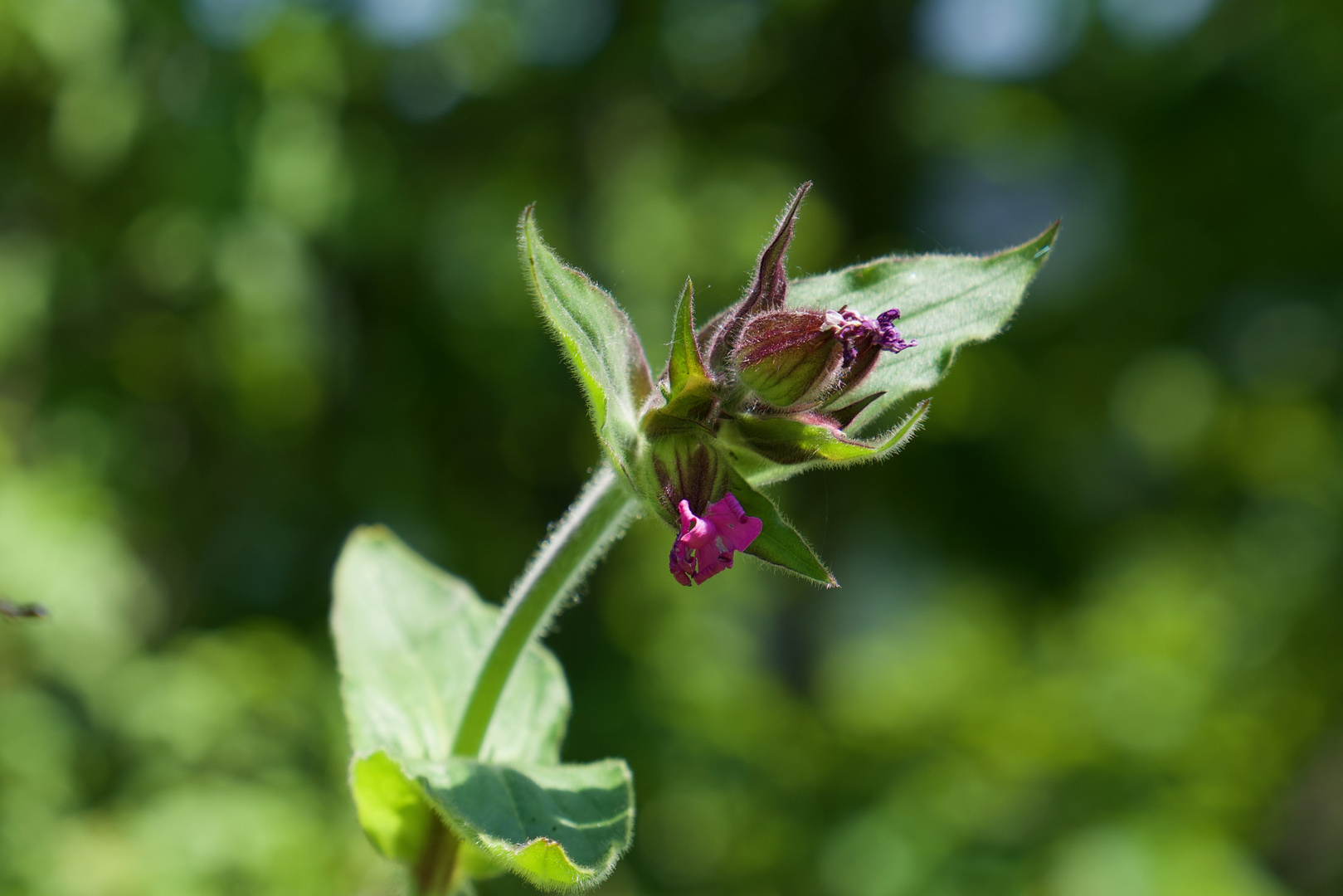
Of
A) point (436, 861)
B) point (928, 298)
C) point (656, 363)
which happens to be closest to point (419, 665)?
point (436, 861)

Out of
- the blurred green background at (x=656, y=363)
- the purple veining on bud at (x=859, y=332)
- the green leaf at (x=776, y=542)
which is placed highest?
the purple veining on bud at (x=859, y=332)

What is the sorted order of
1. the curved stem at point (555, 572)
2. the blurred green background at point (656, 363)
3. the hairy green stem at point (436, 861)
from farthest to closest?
the blurred green background at point (656, 363) → the hairy green stem at point (436, 861) → the curved stem at point (555, 572)

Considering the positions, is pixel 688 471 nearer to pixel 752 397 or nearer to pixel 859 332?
pixel 752 397

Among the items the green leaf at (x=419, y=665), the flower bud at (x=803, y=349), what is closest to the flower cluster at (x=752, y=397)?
the flower bud at (x=803, y=349)

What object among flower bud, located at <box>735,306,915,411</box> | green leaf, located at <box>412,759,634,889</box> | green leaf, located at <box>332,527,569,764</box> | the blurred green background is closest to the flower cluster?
flower bud, located at <box>735,306,915,411</box>

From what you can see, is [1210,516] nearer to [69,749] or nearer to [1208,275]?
[1208,275]

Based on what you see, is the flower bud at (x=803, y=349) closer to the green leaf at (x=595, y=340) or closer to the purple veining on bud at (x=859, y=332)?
the purple veining on bud at (x=859, y=332)

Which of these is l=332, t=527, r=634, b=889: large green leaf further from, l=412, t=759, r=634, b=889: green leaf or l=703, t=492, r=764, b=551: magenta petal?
l=703, t=492, r=764, b=551: magenta petal
